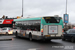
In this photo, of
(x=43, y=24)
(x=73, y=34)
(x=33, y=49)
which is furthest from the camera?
(x=73, y=34)

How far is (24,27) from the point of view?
78.2 feet

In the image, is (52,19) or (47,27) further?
(52,19)

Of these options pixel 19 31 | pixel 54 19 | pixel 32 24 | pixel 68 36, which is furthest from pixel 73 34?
pixel 19 31

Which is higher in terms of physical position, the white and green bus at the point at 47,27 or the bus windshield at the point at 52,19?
the bus windshield at the point at 52,19

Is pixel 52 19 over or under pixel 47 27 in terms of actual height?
over

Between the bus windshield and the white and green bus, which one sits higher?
the bus windshield

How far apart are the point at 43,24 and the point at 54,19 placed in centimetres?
135

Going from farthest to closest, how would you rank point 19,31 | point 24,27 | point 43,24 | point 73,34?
point 19,31, point 24,27, point 73,34, point 43,24

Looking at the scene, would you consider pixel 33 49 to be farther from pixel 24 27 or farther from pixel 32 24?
pixel 24 27

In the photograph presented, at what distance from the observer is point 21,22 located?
82.1 ft

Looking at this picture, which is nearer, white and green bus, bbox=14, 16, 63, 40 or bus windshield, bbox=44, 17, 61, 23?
white and green bus, bbox=14, 16, 63, 40

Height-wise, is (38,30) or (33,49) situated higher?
(38,30)

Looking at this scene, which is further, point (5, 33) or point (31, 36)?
point (5, 33)

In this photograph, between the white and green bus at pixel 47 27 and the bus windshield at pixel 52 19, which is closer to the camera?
the white and green bus at pixel 47 27
